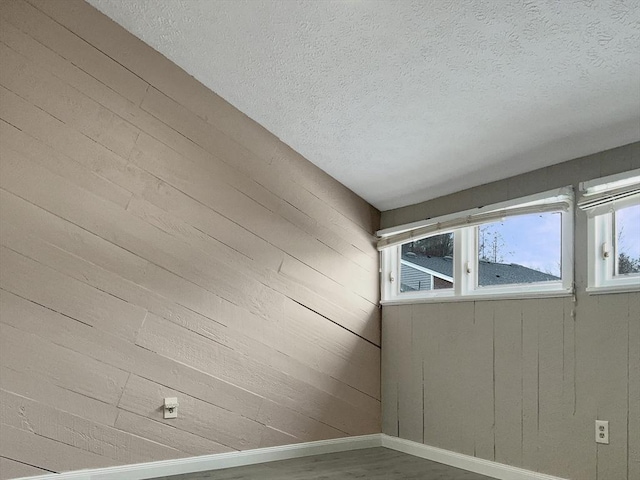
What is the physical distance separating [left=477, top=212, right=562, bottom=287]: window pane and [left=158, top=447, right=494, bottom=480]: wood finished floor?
114 centimetres

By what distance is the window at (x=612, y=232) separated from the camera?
2.90 metres

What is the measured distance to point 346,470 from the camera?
11.8ft

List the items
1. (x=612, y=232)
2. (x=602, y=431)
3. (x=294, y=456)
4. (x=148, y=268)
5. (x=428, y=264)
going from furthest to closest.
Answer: (x=428, y=264) → (x=294, y=456) → (x=148, y=268) → (x=612, y=232) → (x=602, y=431)

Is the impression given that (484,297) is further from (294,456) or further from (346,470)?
(294,456)

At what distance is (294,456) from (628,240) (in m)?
2.35

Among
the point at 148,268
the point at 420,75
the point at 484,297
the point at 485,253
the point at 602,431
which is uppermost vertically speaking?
the point at 420,75

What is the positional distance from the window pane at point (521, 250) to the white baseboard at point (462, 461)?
103cm

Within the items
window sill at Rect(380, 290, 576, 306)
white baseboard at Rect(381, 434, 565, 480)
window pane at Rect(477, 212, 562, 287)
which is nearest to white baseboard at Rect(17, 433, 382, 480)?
white baseboard at Rect(381, 434, 565, 480)

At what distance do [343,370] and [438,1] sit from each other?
2.52 m

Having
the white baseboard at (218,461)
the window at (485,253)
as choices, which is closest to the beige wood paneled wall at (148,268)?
the white baseboard at (218,461)

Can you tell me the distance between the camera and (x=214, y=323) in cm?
370

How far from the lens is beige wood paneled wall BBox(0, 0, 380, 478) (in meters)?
3.17

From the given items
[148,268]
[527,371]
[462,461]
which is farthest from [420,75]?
[462,461]

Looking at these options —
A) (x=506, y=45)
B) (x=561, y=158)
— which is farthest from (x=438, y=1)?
(x=561, y=158)
